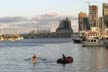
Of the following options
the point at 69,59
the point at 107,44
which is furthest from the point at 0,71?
the point at 107,44

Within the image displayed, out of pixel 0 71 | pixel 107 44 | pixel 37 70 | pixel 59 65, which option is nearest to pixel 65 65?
pixel 59 65

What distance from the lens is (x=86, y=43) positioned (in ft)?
596

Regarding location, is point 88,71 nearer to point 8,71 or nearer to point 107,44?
point 8,71

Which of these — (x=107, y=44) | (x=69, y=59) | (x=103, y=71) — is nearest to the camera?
(x=103, y=71)

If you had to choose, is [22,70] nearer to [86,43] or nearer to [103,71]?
[103,71]

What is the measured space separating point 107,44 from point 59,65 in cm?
8239

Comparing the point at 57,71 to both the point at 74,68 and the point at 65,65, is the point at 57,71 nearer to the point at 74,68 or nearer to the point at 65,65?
the point at 74,68

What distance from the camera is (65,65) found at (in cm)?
8981

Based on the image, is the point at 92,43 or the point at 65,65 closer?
the point at 65,65

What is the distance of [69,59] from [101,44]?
3295 inches

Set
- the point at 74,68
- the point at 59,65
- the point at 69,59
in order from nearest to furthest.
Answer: the point at 74,68
the point at 59,65
the point at 69,59

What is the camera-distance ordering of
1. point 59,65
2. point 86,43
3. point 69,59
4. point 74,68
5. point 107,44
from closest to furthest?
point 74,68 → point 59,65 → point 69,59 → point 107,44 → point 86,43

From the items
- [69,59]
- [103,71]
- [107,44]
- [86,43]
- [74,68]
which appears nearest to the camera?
[103,71]

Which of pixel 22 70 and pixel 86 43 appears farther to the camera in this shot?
pixel 86 43
